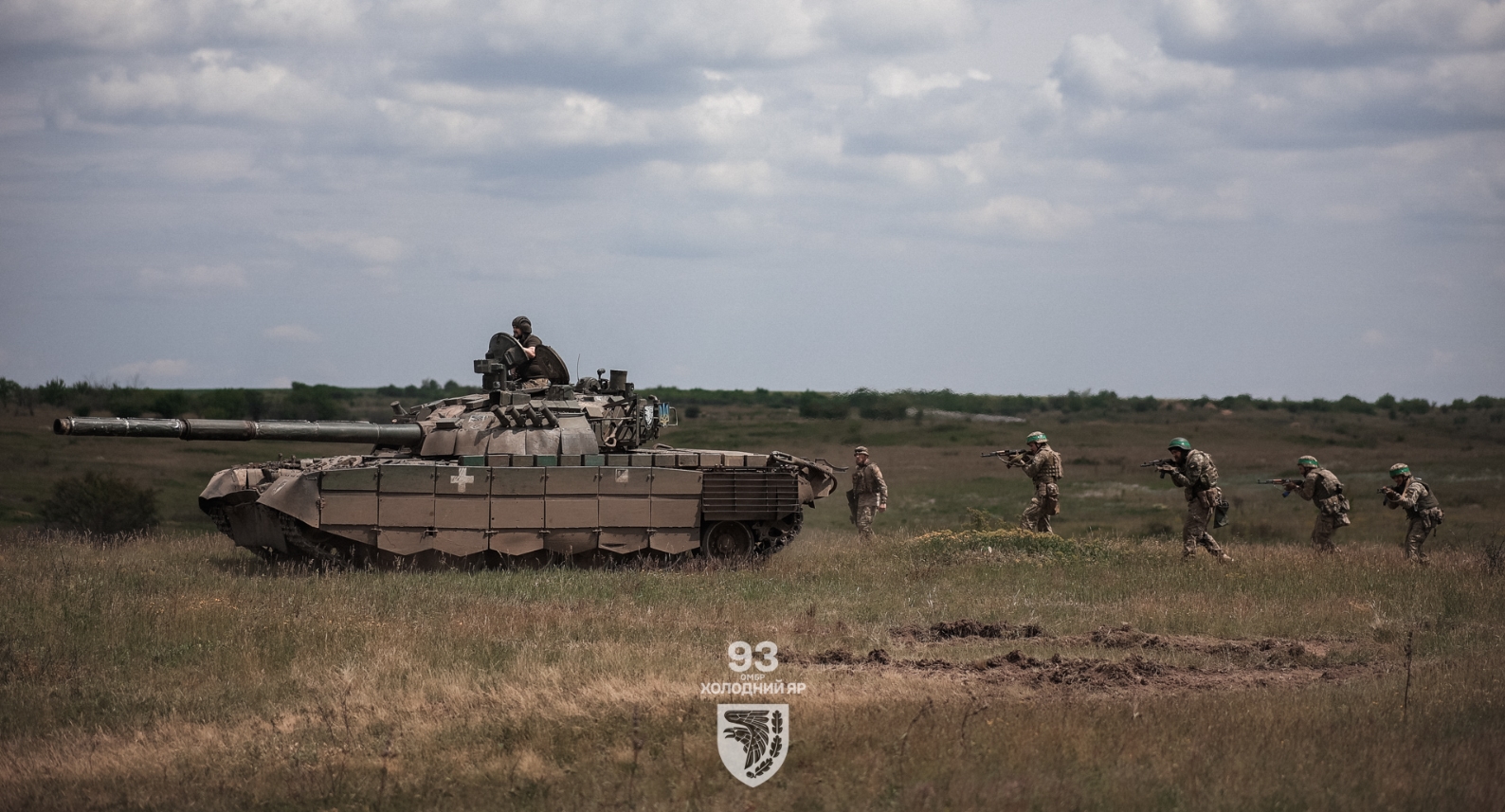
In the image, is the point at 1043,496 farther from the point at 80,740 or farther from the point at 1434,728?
the point at 80,740

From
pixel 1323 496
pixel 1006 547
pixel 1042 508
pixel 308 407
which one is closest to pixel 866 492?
pixel 1042 508

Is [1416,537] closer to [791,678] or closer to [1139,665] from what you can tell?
[1139,665]

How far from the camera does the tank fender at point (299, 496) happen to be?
15703 millimetres

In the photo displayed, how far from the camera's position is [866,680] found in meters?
10.7

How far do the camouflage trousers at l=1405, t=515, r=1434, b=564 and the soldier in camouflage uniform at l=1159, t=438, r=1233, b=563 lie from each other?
235 cm

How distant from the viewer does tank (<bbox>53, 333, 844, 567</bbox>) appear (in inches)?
636

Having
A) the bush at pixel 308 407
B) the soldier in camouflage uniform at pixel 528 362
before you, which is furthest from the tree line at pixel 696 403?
the soldier in camouflage uniform at pixel 528 362

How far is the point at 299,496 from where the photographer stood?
15.8m

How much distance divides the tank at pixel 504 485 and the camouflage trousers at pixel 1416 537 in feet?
25.5

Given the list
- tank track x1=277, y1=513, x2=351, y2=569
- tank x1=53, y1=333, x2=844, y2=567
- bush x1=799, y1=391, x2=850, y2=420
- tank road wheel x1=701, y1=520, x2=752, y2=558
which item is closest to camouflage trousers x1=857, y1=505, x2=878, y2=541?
tank x1=53, y1=333, x2=844, y2=567

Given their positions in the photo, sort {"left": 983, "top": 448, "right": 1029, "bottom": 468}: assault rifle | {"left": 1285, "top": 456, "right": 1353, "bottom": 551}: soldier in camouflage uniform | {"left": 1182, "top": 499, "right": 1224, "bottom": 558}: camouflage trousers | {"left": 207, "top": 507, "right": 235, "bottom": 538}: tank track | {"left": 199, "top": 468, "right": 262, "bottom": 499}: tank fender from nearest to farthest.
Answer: {"left": 199, "top": 468, "right": 262, "bottom": 499}: tank fender → {"left": 207, "top": 507, "right": 235, "bottom": 538}: tank track → {"left": 1182, "top": 499, "right": 1224, "bottom": 558}: camouflage trousers → {"left": 1285, "top": 456, "right": 1353, "bottom": 551}: soldier in camouflage uniform → {"left": 983, "top": 448, "right": 1029, "bottom": 468}: assault rifle

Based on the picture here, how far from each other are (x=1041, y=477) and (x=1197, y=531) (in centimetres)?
219

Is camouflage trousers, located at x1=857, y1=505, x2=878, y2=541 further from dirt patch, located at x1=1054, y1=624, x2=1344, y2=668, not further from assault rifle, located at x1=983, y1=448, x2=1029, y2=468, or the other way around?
dirt patch, located at x1=1054, y1=624, x2=1344, y2=668

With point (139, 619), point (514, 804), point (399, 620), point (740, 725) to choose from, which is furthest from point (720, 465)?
point (514, 804)
